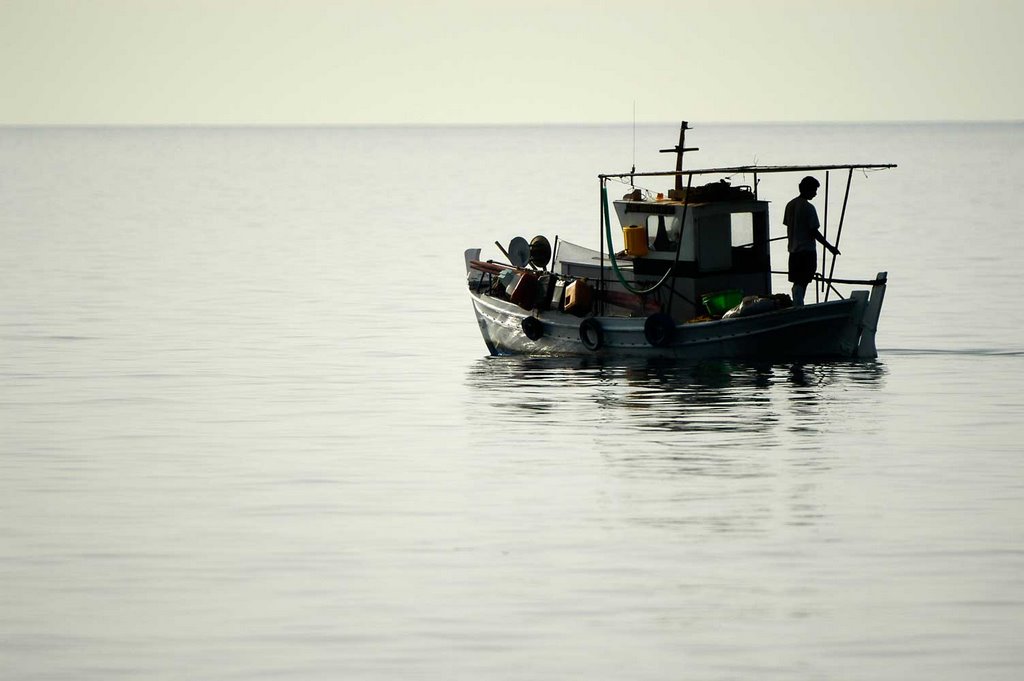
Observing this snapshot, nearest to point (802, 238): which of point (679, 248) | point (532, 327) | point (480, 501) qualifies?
point (679, 248)

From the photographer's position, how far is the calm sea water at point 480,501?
13.5 m

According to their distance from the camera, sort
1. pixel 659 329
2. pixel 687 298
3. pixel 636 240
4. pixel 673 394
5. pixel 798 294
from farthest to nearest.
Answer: pixel 636 240, pixel 687 298, pixel 798 294, pixel 659 329, pixel 673 394

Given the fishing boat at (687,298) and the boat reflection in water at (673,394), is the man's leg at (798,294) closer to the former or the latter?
the fishing boat at (687,298)

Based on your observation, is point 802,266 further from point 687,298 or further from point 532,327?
point 532,327

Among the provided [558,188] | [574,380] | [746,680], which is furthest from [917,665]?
[558,188]

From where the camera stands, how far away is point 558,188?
12581 cm

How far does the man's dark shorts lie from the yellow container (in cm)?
247

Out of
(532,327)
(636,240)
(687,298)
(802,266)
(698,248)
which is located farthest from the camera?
(532,327)

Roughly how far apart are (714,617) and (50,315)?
2638 cm

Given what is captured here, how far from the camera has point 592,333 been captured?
29453mm

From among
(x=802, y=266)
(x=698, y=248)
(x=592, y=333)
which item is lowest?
(x=592, y=333)

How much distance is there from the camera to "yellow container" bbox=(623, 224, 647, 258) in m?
29.9

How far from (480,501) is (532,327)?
1211 cm

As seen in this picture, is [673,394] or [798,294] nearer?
[673,394]
